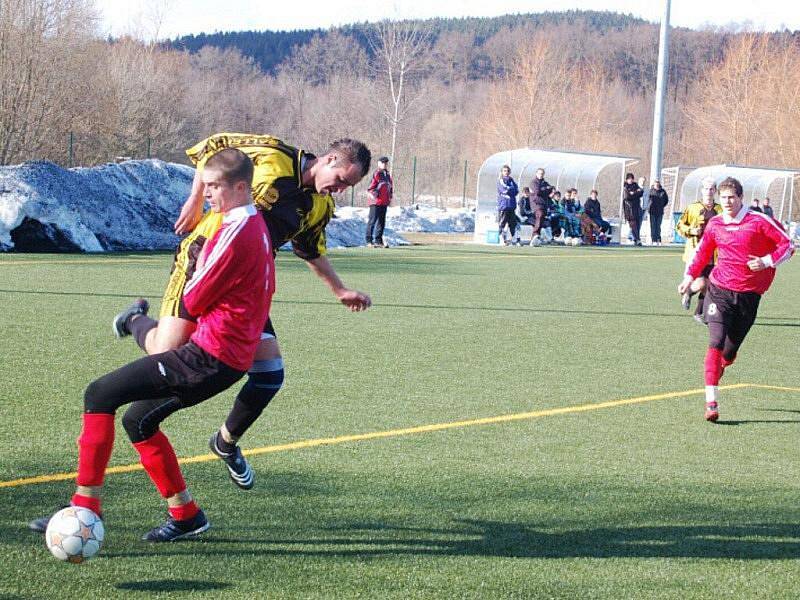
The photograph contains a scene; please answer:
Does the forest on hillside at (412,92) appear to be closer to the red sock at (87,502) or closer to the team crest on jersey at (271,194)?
the team crest on jersey at (271,194)

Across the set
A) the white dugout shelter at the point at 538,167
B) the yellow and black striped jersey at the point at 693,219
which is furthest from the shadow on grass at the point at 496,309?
the white dugout shelter at the point at 538,167

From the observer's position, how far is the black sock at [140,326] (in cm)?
521

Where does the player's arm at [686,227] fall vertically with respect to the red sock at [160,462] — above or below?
above

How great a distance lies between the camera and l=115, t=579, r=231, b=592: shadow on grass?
4.33 meters

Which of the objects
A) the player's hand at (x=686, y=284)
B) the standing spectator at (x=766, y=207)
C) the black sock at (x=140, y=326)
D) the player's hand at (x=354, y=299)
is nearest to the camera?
the black sock at (x=140, y=326)

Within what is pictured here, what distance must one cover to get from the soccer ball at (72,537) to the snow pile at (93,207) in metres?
17.4

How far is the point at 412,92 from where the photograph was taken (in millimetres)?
81250

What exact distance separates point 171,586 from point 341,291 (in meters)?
2.21

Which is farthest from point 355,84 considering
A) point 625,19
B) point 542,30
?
point 625,19

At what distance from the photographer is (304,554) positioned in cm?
483

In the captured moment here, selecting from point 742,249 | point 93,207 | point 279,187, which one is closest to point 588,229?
point 93,207

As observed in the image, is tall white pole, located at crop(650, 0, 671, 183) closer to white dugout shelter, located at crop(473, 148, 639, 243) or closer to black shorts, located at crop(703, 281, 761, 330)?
white dugout shelter, located at crop(473, 148, 639, 243)

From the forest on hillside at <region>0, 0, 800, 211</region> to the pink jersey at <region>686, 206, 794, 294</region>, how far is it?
100 ft

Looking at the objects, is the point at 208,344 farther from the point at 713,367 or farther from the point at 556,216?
the point at 556,216
